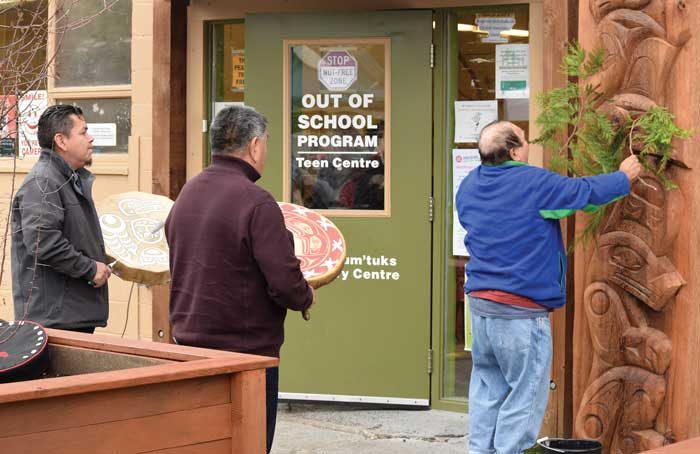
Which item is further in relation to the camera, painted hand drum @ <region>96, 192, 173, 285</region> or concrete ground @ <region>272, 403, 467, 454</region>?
concrete ground @ <region>272, 403, 467, 454</region>

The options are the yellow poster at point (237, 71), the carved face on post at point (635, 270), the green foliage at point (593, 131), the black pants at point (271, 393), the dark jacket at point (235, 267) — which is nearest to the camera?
the dark jacket at point (235, 267)

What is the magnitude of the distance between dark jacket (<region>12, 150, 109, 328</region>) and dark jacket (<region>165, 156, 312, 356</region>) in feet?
2.85

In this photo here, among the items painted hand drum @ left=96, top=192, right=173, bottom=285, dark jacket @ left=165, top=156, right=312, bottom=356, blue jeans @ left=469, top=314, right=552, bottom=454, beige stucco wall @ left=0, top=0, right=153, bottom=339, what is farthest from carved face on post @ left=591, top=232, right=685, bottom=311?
beige stucco wall @ left=0, top=0, right=153, bottom=339

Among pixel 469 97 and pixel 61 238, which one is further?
pixel 469 97

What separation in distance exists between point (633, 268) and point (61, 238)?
2.62 m

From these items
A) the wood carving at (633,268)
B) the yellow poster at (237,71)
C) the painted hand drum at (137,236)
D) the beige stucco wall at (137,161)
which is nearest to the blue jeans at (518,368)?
the wood carving at (633,268)

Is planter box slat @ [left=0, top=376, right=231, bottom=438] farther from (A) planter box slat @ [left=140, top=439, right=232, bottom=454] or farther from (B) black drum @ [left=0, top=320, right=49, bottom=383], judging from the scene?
(B) black drum @ [left=0, top=320, right=49, bottom=383]

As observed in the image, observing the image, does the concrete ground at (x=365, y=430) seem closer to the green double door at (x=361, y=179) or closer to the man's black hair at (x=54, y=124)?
the green double door at (x=361, y=179)

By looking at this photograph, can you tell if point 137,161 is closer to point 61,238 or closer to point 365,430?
point 365,430

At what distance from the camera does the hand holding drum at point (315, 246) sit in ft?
16.3

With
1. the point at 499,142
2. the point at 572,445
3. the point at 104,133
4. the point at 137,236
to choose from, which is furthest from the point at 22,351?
the point at 104,133

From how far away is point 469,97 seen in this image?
6988mm

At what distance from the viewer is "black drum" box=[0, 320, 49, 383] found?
12.9ft

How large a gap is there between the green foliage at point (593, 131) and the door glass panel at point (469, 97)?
48.5 inches
